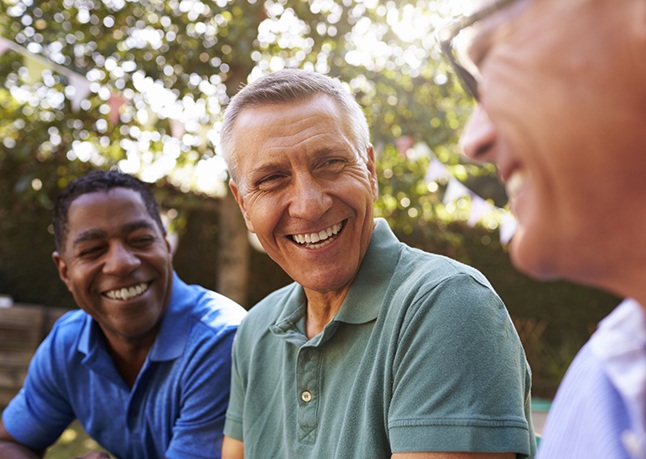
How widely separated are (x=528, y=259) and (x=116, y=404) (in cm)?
221

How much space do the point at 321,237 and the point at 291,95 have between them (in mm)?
372

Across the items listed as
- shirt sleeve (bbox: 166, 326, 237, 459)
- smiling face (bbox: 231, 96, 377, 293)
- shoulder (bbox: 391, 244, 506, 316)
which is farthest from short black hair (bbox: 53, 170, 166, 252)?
shoulder (bbox: 391, 244, 506, 316)

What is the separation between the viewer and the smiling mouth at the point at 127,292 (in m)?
2.61

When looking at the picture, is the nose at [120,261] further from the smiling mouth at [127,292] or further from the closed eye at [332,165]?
the closed eye at [332,165]

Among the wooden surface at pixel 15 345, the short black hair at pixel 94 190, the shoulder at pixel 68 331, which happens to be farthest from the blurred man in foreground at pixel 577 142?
the wooden surface at pixel 15 345

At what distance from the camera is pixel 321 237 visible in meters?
1.83

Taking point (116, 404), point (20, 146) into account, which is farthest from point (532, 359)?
point (116, 404)

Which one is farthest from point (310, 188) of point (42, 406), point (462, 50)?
point (42, 406)

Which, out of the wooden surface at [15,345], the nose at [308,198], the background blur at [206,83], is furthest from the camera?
the wooden surface at [15,345]

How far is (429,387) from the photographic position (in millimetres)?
1450

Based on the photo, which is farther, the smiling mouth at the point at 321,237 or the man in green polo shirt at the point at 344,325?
the smiling mouth at the point at 321,237

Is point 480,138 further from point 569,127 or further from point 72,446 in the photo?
point 72,446

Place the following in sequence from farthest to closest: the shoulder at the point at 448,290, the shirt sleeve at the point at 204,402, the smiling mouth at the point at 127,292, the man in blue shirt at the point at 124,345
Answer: the smiling mouth at the point at 127,292
the man in blue shirt at the point at 124,345
the shirt sleeve at the point at 204,402
the shoulder at the point at 448,290

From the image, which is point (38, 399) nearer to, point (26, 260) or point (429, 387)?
point (429, 387)
